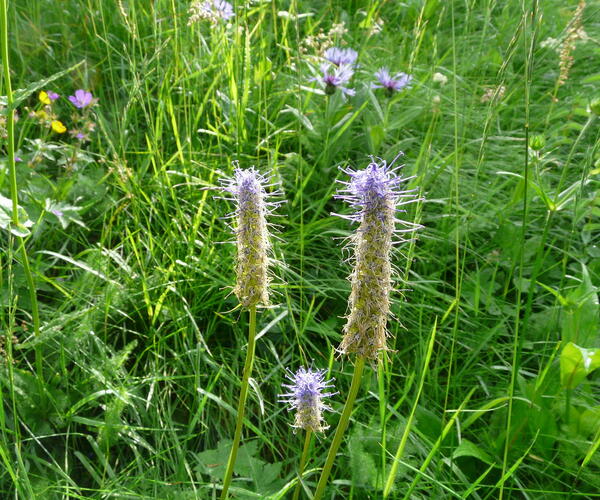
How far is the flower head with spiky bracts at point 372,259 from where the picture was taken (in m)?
0.97

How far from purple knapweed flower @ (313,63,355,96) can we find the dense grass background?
0.05m

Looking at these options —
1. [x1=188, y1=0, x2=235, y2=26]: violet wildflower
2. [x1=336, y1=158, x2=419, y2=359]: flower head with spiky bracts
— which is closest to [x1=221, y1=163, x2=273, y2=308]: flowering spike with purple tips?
[x1=336, y1=158, x2=419, y2=359]: flower head with spiky bracts

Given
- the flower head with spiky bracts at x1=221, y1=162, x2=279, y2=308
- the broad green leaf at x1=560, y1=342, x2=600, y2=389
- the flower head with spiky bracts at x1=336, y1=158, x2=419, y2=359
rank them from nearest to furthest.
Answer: the flower head with spiky bracts at x1=336, y1=158, x2=419, y2=359, the flower head with spiky bracts at x1=221, y1=162, x2=279, y2=308, the broad green leaf at x1=560, y1=342, x2=600, y2=389

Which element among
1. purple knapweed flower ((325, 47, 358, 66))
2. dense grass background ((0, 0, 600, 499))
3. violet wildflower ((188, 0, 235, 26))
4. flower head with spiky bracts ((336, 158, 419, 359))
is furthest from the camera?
purple knapweed flower ((325, 47, 358, 66))

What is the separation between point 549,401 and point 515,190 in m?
0.79

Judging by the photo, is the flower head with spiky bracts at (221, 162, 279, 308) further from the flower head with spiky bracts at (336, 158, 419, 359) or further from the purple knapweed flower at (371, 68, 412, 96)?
the purple knapweed flower at (371, 68, 412, 96)

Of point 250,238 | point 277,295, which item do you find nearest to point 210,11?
point 277,295

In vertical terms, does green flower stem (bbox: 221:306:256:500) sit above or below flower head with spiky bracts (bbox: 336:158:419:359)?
below

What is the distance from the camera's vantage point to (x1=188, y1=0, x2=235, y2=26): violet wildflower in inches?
89.6

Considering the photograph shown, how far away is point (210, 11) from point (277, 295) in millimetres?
1064

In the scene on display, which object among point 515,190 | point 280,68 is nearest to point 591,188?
point 515,190

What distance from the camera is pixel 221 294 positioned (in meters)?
1.99

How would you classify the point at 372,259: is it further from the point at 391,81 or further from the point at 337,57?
the point at 337,57

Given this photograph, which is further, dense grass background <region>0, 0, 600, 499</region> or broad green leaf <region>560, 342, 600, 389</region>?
dense grass background <region>0, 0, 600, 499</region>
